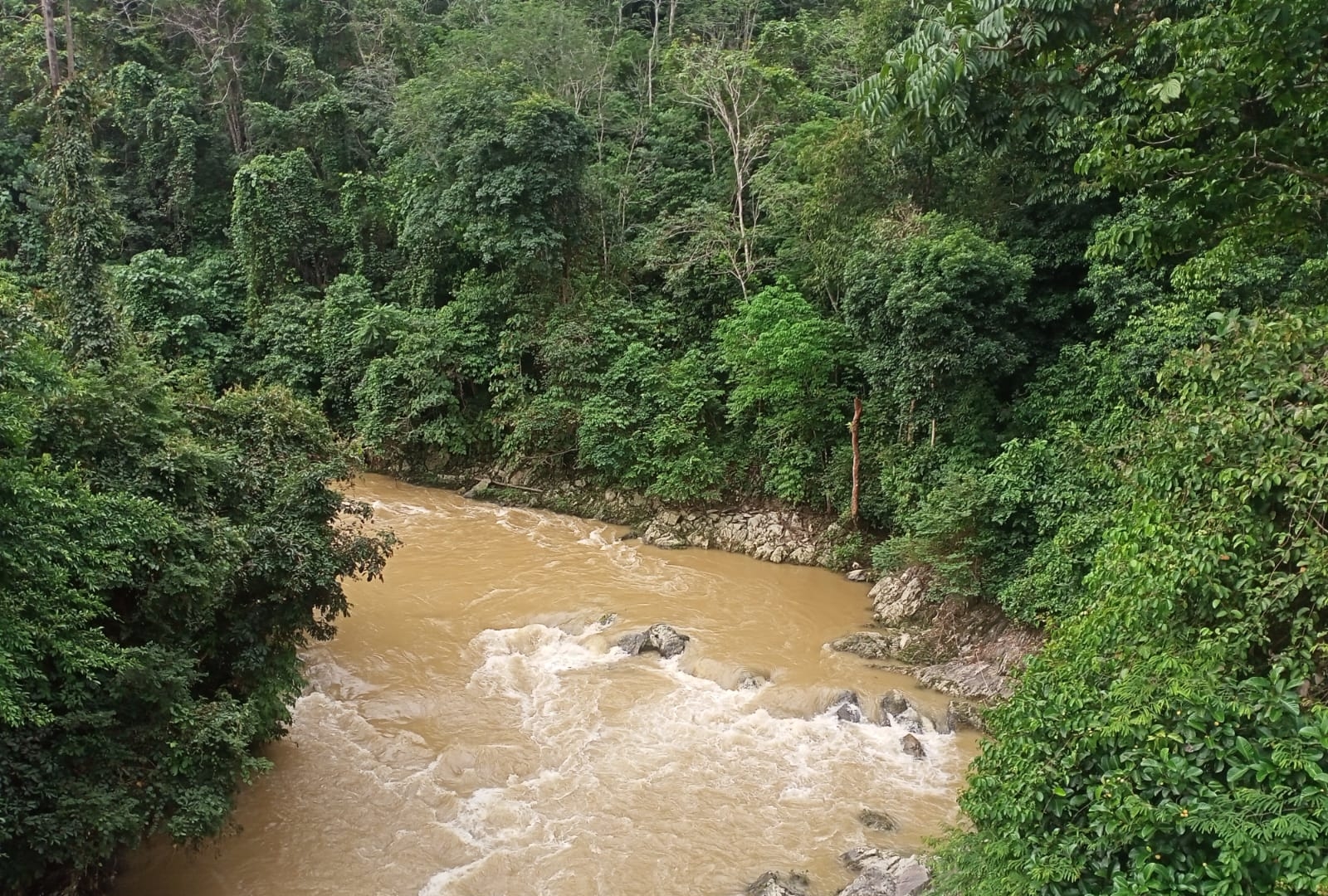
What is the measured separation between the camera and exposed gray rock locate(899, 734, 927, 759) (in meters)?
9.26

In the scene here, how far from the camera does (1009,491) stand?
1062cm

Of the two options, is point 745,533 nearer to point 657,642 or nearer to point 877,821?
point 657,642

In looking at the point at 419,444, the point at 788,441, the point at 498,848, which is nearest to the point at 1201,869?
the point at 498,848

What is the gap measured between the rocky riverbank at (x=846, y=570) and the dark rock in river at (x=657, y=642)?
230 centimetres

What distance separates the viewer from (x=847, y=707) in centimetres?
1005

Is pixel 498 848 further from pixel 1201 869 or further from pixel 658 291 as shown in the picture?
pixel 658 291

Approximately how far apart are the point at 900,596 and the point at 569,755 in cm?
602

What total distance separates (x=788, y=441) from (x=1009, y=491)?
18.6 ft

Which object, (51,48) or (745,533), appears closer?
(51,48)

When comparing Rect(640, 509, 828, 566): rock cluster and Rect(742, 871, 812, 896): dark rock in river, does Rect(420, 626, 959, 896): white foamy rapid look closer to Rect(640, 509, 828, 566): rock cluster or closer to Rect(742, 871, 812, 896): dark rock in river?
Rect(742, 871, 812, 896): dark rock in river

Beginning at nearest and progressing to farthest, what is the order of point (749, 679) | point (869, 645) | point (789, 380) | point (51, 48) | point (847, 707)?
point (847, 707), point (749, 679), point (869, 645), point (51, 48), point (789, 380)

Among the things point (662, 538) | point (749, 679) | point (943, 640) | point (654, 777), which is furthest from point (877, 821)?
point (662, 538)

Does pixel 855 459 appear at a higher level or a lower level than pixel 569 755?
higher

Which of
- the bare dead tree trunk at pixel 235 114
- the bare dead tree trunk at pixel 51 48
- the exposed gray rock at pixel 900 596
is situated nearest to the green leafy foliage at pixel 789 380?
the exposed gray rock at pixel 900 596
